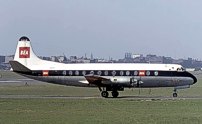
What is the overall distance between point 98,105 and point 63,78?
9856 millimetres

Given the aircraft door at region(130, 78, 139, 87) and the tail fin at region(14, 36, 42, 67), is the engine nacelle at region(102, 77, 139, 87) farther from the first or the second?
the tail fin at region(14, 36, 42, 67)

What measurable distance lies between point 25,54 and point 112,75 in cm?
1070

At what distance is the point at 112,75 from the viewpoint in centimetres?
4203

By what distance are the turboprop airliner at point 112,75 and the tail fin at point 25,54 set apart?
77cm

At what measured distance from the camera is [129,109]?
31.1 m

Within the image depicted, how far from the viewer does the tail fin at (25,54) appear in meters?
44.2

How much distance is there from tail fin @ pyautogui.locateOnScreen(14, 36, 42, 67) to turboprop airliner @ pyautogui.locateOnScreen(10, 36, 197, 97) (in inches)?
30.3

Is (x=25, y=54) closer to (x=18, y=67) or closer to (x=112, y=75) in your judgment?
(x=18, y=67)

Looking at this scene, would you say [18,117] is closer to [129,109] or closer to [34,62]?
[129,109]

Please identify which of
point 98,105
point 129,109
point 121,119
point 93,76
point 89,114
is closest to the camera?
point 121,119

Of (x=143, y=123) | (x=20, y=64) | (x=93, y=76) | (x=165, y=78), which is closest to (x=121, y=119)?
(x=143, y=123)

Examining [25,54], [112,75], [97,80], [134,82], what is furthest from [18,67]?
[134,82]

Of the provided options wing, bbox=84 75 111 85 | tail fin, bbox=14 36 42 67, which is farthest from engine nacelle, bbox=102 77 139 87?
tail fin, bbox=14 36 42 67

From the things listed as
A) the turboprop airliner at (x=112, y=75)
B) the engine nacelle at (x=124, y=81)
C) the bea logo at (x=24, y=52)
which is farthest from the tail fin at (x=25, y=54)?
the engine nacelle at (x=124, y=81)
